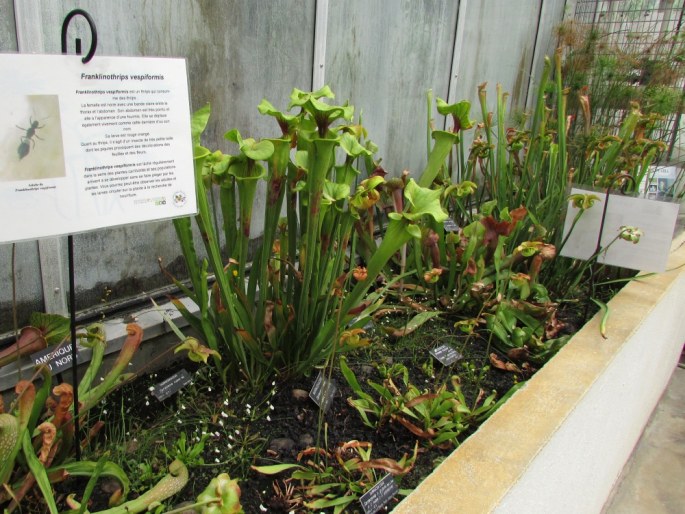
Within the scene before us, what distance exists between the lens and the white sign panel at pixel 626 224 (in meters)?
1.67

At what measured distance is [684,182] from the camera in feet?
10.4

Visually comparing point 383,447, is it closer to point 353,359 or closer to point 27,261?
point 353,359

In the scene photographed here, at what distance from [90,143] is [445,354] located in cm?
105

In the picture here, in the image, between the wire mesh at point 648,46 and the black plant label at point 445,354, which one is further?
the wire mesh at point 648,46

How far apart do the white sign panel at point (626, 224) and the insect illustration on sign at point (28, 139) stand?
1586 mm

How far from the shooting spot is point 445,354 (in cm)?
146

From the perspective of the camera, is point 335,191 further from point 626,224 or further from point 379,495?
point 626,224

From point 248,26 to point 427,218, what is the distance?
86 centimetres

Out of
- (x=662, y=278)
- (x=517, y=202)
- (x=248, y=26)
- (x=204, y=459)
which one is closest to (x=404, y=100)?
(x=517, y=202)

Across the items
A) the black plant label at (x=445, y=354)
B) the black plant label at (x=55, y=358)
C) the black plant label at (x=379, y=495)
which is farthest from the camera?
the black plant label at (x=445, y=354)

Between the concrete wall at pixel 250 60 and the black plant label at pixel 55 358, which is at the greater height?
the concrete wall at pixel 250 60

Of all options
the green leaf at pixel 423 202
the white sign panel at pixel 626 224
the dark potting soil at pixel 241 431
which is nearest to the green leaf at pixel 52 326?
the dark potting soil at pixel 241 431

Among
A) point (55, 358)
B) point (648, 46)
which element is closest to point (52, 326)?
point (55, 358)

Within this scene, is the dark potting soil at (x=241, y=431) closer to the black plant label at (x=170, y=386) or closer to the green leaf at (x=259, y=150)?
the black plant label at (x=170, y=386)
